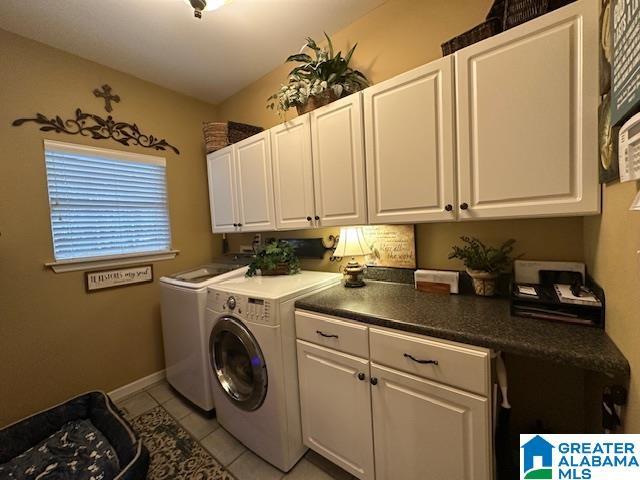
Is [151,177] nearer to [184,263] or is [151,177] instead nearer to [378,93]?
[184,263]

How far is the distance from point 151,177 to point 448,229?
252 cm

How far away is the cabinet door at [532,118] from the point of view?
0.90 m

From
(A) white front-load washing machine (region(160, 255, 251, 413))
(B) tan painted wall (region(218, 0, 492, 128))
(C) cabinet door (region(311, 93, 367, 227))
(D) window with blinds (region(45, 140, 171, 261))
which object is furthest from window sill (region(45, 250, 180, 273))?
(B) tan painted wall (region(218, 0, 492, 128))

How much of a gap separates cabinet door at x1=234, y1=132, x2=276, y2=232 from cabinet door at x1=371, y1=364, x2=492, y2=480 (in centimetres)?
135

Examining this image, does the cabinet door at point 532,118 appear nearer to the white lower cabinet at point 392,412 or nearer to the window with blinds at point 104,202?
the white lower cabinet at point 392,412

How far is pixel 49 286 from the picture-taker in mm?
1881

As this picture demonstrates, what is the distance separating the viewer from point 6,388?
5.62ft

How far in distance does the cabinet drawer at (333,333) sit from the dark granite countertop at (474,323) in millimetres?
41

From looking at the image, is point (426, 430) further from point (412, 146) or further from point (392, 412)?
point (412, 146)

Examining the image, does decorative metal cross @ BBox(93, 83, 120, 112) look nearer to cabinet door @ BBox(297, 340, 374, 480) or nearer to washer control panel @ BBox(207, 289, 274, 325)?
washer control panel @ BBox(207, 289, 274, 325)

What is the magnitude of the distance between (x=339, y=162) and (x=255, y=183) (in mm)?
824

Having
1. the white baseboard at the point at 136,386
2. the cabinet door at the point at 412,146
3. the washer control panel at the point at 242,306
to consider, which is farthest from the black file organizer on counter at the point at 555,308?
the white baseboard at the point at 136,386

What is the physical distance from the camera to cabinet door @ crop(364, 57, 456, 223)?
120cm

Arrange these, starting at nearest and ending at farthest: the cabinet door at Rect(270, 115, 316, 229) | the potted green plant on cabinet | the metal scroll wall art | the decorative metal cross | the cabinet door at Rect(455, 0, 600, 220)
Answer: the cabinet door at Rect(455, 0, 600, 220), the potted green plant on cabinet, the cabinet door at Rect(270, 115, 316, 229), the metal scroll wall art, the decorative metal cross
